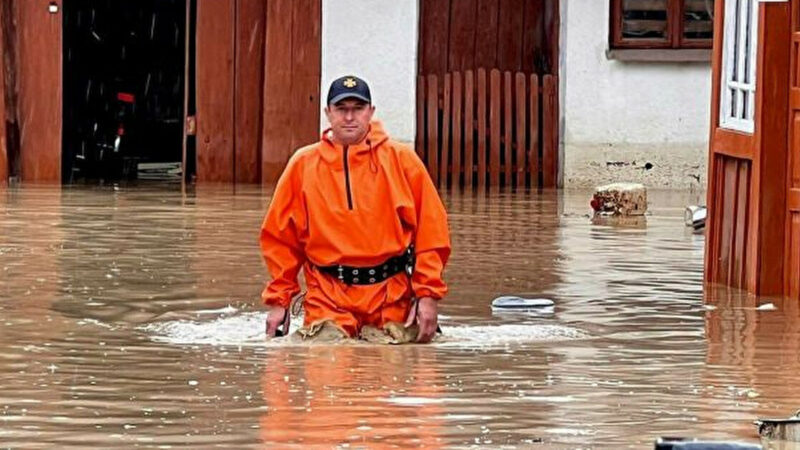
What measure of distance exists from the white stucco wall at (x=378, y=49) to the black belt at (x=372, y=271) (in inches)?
534

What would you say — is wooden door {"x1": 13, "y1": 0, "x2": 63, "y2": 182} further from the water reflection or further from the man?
the man

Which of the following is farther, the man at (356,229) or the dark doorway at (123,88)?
the dark doorway at (123,88)

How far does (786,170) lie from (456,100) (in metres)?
11.1

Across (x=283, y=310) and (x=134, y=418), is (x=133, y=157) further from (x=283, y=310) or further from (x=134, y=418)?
(x=134, y=418)

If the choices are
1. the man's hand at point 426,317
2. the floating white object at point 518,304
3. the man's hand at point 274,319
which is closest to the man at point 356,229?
the man's hand at point 426,317

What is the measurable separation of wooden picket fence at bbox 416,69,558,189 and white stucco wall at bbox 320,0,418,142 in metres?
0.31

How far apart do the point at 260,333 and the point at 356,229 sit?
1.16m

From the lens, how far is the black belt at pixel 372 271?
1148 centimetres

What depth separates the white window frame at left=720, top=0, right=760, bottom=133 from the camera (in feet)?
49.6

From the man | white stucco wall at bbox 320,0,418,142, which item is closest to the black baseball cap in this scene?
the man

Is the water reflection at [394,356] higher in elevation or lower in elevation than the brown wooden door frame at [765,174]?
lower

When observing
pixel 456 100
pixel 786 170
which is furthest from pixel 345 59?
pixel 786 170

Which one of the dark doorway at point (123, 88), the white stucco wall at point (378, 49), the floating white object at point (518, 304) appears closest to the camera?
the floating white object at point (518, 304)

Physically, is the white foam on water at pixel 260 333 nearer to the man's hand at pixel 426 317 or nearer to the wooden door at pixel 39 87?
the man's hand at pixel 426 317
